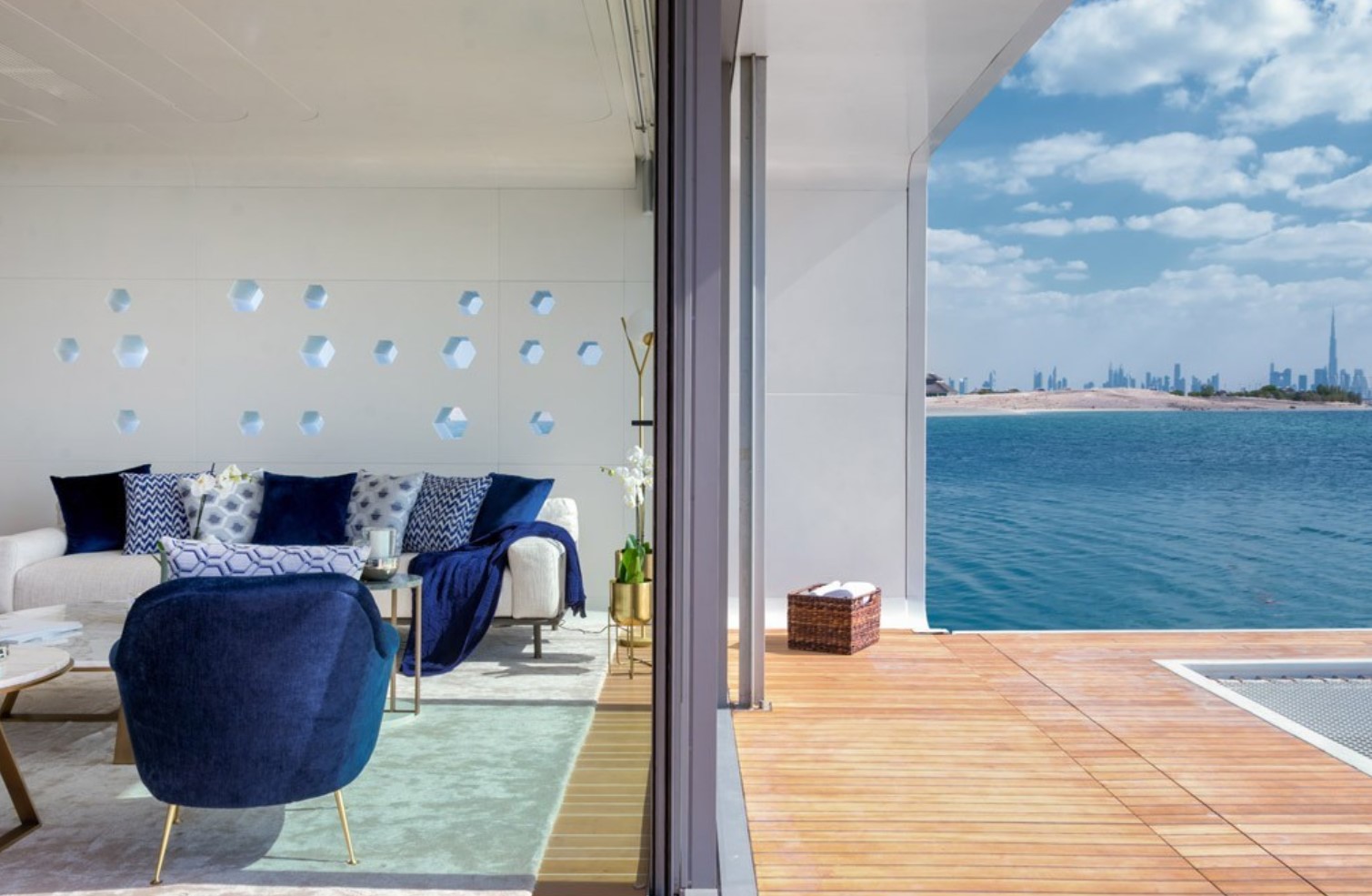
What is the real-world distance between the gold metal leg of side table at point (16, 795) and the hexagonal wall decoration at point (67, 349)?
0.68 m

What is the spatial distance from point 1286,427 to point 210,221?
20478mm

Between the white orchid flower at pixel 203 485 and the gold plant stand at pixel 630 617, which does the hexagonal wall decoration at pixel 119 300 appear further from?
the gold plant stand at pixel 630 617

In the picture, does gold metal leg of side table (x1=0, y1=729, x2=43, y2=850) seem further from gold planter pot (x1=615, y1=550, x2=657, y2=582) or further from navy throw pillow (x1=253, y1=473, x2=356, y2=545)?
gold planter pot (x1=615, y1=550, x2=657, y2=582)

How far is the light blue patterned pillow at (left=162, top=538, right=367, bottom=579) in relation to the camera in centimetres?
205

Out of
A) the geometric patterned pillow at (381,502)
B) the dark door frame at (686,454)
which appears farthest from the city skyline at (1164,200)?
the geometric patterned pillow at (381,502)

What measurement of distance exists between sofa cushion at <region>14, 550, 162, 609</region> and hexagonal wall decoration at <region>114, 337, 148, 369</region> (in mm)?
371

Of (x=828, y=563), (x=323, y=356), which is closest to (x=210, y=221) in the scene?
(x=323, y=356)

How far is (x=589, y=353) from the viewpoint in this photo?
2.33 meters

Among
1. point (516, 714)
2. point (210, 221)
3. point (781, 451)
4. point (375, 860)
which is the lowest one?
point (375, 860)

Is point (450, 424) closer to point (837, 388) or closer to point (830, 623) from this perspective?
point (830, 623)

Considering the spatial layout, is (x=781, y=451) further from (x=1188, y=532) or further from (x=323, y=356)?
(x=1188, y=532)

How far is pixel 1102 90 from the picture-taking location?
68.2 feet

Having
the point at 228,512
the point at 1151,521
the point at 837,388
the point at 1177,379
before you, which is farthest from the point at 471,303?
the point at 1177,379

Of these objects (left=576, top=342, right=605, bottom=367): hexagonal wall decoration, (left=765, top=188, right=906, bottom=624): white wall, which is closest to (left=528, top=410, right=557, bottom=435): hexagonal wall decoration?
(left=576, top=342, right=605, bottom=367): hexagonal wall decoration
